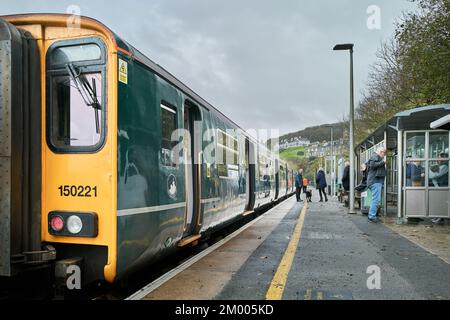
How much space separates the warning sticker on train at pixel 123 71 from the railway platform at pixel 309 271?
218cm

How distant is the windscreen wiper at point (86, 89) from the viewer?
12.5 feet

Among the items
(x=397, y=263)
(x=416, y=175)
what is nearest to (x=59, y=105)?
(x=397, y=263)

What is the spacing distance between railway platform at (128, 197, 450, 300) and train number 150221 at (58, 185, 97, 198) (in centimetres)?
120

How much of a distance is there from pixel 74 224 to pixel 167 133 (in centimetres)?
174

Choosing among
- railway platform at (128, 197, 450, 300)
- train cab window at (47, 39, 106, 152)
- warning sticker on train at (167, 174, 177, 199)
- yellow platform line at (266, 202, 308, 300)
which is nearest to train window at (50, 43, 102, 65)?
train cab window at (47, 39, 106, 152)

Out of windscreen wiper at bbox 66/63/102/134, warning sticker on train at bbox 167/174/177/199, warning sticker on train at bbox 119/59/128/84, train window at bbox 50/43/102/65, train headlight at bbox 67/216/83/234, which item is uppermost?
train window at bbox 50/43/102/65

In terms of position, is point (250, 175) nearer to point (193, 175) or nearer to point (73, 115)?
point (193, 175)

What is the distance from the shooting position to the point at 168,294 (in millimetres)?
4316

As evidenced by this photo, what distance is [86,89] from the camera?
383cm

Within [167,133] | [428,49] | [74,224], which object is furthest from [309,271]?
[428,49]

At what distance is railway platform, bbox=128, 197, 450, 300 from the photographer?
4.34m

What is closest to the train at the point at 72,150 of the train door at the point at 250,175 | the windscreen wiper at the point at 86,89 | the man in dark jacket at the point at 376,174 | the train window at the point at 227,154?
the windscreen wiper at the point at 86,89

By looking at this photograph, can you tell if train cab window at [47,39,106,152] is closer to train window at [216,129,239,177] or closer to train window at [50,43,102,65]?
train window at [50,43,102,65]

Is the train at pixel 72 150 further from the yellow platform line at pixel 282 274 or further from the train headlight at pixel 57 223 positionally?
the yellow platform line at pixel 282 274
